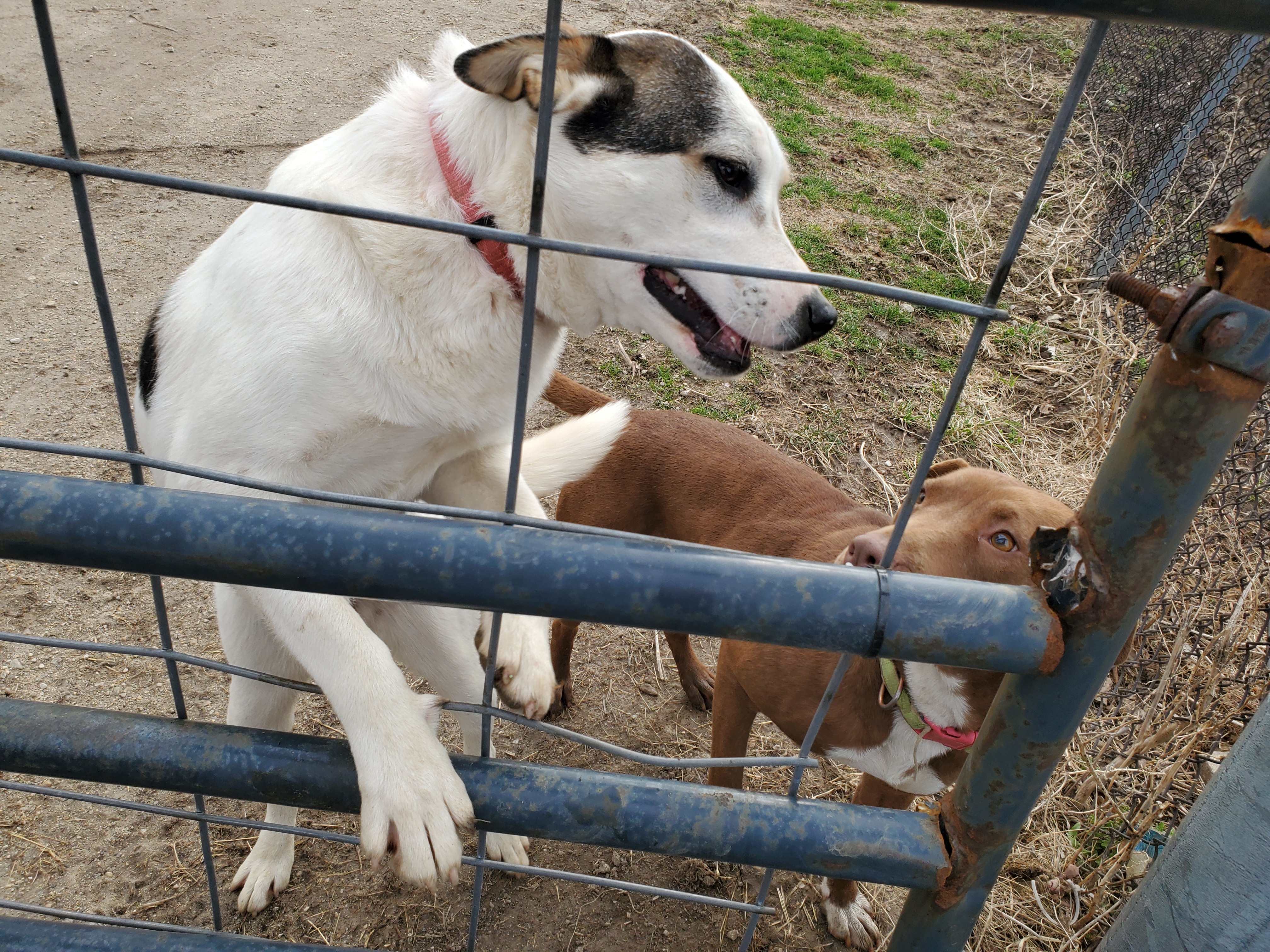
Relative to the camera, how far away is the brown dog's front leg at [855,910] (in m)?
2.26

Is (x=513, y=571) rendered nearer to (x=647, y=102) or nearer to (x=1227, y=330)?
(x=1227, y=330)

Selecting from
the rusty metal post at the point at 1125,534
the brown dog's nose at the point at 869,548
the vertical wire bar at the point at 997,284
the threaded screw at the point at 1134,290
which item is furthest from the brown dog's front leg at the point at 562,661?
the threaded screw at the point at 1134,290

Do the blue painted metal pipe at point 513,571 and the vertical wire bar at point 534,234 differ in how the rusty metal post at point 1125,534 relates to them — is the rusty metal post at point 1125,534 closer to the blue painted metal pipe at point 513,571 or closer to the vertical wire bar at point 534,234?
the blue painted metal pipe at point 513,571

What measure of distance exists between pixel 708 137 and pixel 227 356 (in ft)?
3.33

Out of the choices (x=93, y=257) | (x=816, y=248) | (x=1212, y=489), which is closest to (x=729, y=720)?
(x=93, y=257)

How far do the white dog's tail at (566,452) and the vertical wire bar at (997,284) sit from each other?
0.95 m

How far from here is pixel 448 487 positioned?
2006 millimetres

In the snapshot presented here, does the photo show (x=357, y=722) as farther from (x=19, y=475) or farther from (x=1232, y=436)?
(x=1232, y=436)

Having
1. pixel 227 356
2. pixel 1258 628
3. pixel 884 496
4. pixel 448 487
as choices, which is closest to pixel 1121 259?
pixel 884 496

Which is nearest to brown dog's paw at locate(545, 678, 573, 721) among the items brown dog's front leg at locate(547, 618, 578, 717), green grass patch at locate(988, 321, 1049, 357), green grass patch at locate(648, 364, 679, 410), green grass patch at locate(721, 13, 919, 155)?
brown dog's front leg at locate(547, 618, 578, 717)

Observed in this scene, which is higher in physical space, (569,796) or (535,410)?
(569,796)

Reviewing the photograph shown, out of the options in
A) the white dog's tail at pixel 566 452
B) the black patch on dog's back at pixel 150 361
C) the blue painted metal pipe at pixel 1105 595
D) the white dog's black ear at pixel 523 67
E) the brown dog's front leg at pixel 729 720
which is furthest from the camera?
Answer: the brown dog's front leg at pixel 729 720

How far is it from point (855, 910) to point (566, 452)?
1501mm

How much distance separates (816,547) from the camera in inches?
89.0
